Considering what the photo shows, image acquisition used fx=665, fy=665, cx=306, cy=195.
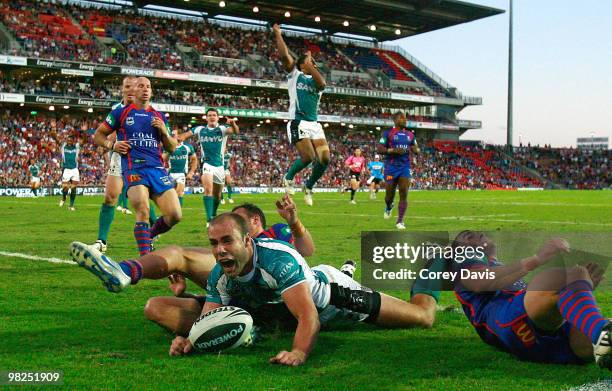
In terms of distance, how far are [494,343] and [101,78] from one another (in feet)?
155

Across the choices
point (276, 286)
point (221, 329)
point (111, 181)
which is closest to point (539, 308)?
point (276, 286)

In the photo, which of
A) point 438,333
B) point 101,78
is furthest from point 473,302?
point 101,78

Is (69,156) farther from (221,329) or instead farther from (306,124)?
(221,329)

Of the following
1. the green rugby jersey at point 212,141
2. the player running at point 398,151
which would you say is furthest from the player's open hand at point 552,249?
the green rugby jersey at point 212,141

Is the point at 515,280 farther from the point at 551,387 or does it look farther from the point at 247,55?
the point at 247,55

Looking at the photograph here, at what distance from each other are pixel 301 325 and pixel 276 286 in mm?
277

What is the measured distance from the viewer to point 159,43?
167ft

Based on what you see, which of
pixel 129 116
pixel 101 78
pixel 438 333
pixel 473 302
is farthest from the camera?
pixel 101 78

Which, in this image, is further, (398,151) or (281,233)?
(398,151)

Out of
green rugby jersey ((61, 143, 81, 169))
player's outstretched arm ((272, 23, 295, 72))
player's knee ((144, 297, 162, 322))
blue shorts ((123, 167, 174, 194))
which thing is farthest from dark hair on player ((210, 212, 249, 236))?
green rugby jersey ((61, 143, 81, 169))

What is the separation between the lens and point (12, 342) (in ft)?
13.7

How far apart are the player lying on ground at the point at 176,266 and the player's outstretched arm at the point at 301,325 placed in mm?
726

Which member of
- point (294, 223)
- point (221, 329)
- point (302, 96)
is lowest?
point (221, 329)

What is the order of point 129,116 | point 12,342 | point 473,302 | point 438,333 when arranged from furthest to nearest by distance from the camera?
point 129,116 → point 438,333 → point 12,342 → point 473,302
